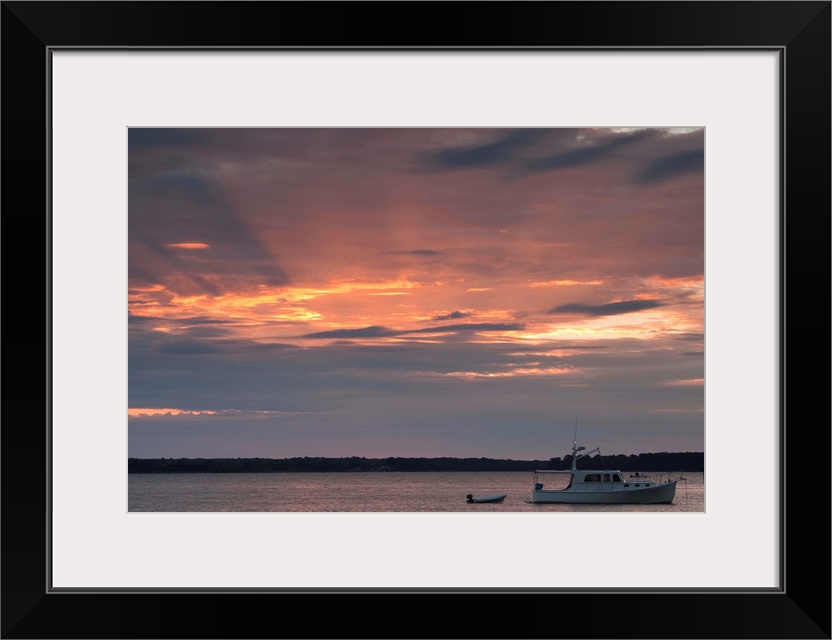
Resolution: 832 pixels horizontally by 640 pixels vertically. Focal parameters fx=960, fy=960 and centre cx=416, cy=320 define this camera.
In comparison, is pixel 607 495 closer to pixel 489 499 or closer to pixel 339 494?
pixel 489 499

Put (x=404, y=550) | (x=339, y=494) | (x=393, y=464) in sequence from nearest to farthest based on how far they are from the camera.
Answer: (x=404, y=550) < (x=393, y=464) < (x=339, y=494)

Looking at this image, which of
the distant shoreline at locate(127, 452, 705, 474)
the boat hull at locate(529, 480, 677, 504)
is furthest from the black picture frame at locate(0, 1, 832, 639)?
the boat hull at locate(529, 480, 677, 504)

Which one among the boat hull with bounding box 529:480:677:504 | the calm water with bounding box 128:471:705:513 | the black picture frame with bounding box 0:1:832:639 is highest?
the black picture frame with bounding box 0:1:832:639

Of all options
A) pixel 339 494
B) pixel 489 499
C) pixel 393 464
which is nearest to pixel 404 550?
pixel 393 464

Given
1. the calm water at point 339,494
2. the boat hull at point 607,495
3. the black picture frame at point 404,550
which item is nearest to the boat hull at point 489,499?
the calm water at point 339,494

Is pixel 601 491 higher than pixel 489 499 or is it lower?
higher

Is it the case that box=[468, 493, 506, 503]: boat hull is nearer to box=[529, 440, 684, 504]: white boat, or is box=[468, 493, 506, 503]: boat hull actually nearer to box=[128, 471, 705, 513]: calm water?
box=[128, 471, 705, 513]: calm water

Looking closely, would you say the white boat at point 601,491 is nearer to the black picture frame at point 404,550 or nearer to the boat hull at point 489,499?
the boat hull at point 489,499
